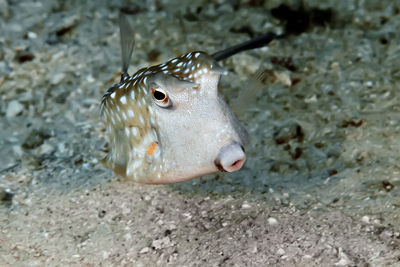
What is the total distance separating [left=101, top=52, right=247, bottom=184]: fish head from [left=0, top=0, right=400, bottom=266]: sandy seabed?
417mm

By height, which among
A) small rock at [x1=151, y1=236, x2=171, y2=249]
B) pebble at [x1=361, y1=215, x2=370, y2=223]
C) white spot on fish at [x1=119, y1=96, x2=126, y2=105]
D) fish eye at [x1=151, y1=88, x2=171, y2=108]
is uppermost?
fish eye at [x1=151, y1=88, x2=171, y2=108]

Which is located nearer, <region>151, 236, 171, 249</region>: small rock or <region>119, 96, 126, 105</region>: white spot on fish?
<region>119, 96, 126, 105</region>: white spot on fish

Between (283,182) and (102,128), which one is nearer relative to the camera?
(283,182)

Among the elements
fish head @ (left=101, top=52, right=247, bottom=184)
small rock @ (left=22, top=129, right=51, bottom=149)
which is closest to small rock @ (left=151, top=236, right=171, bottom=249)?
fish head @ (left=101, top=52, right=247, bottom=184)

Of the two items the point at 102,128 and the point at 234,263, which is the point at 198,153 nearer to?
the point at 234,263

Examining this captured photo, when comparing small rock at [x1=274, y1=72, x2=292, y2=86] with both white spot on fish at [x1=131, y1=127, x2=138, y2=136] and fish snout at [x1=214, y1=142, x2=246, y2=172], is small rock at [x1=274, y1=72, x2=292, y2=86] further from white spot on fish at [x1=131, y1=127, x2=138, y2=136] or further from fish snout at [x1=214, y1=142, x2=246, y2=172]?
fish snout at [x1=214, y1=142, x2=246, y2=172]

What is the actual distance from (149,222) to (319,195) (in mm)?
967

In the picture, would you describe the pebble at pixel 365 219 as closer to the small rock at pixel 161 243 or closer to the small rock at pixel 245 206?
the small rock at pixel 245 206

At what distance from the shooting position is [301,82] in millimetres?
3645

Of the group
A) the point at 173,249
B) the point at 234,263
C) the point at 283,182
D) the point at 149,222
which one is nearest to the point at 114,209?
the point at 149,222

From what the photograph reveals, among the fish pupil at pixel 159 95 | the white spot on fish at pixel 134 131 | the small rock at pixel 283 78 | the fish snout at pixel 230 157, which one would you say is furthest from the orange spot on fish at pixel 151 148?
the small rock at pixel 283 78

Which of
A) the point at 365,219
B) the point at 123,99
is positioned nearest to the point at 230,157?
the point at 123,99

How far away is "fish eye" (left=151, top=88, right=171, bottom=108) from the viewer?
1867 mm

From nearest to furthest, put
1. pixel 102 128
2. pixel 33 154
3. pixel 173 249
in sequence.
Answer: pixel 173 249
pixel 33 154
pixel 102 128
